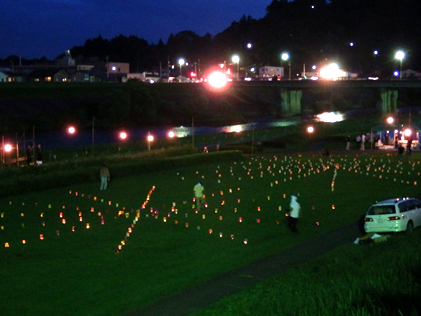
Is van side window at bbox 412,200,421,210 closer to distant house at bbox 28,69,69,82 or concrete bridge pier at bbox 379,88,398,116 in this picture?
concrete bridge pier at bbox 379,88,398,116

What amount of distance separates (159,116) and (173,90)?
1230 centimetres

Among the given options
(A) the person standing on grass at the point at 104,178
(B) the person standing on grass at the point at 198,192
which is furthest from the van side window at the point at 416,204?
(A) the person standing on grass at the point at 104,178

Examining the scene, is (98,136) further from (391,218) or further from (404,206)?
(391,218)

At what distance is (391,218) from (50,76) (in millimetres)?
120497

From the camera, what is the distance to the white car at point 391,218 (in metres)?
22.5

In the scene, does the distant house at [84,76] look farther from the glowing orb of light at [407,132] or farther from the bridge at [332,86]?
the glowing orb of light at [407,132]

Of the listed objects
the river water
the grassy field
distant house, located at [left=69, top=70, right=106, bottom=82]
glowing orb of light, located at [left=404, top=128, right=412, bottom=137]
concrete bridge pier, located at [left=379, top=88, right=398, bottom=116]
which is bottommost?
the grassy field

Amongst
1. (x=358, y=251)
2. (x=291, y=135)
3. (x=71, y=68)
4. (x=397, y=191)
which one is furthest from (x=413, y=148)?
(x=71, y=68)

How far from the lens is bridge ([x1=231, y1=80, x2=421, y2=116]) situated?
96562 mm

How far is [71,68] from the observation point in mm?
151500

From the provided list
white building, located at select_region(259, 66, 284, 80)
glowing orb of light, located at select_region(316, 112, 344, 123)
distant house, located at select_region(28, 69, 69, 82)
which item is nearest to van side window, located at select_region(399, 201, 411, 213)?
glowing orb of light, located at select_region(316, 112, 344, 123)

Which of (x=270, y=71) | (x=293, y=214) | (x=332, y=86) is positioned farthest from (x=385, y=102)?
(x=293, y=214)

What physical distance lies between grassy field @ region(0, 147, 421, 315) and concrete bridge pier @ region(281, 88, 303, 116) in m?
70.4

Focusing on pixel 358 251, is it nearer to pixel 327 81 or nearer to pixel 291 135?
pixel 291 135
